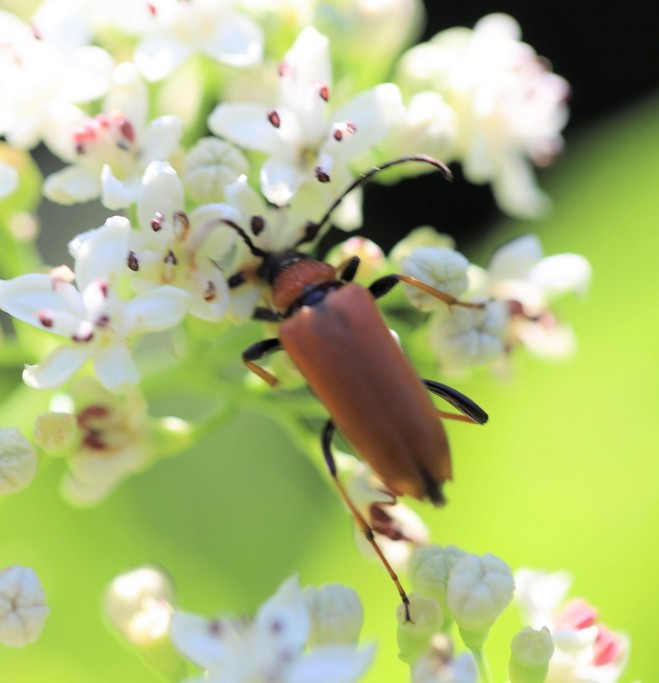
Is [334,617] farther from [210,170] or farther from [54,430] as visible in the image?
[210,170]

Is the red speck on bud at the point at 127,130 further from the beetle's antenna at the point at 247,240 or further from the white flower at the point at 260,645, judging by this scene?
the white flower at the point at 260,645

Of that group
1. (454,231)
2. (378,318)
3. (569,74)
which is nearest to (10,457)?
(378,318)

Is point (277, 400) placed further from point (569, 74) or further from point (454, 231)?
point (569, 74)

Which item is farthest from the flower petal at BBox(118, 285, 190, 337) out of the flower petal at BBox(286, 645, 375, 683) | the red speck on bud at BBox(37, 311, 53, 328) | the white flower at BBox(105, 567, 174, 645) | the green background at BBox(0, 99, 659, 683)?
the green background at BBox(0, 99, 659, 683)

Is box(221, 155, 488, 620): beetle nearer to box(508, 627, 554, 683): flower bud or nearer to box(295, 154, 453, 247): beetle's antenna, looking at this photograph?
box(295, 154, 453, 247): beetle's antenna

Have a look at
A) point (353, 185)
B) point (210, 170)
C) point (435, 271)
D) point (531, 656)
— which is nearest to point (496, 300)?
point (435, 271)

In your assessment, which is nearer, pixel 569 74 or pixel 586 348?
pixel 586 348
